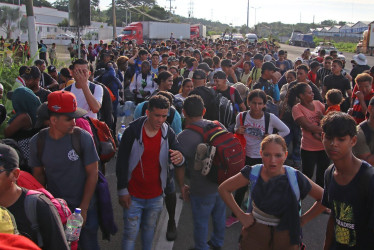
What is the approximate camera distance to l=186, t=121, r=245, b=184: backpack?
3.60m

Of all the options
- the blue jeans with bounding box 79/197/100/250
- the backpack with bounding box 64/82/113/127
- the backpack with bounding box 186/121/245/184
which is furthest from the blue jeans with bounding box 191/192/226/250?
the backpack with bounding box 64/82/113/127

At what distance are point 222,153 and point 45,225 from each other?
185 centimetres

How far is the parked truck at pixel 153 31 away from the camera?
43156 mm

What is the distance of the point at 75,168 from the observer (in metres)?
3.15

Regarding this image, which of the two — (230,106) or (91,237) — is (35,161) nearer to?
(91,237)

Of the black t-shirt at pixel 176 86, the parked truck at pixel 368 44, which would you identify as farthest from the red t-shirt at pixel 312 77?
the parked truck at pixel 368 44

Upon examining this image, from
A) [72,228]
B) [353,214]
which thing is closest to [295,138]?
[353,214]

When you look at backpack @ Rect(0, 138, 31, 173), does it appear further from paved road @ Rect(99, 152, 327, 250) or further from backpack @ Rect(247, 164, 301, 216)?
backpack @ Rect(247, 164, 301, 216)

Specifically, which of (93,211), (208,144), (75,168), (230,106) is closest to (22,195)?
(75,168)

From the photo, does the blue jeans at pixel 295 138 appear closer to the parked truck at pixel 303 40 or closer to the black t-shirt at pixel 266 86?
the black t-shirt at pixel 266 86

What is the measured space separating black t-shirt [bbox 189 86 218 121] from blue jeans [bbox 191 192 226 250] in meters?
1.92

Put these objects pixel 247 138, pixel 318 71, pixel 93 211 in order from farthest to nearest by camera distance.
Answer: pixel 318 71, pixel 247 138, pixel 93 211

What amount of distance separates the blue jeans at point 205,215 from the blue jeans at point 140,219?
0.40 m

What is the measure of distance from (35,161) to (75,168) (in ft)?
1.08
